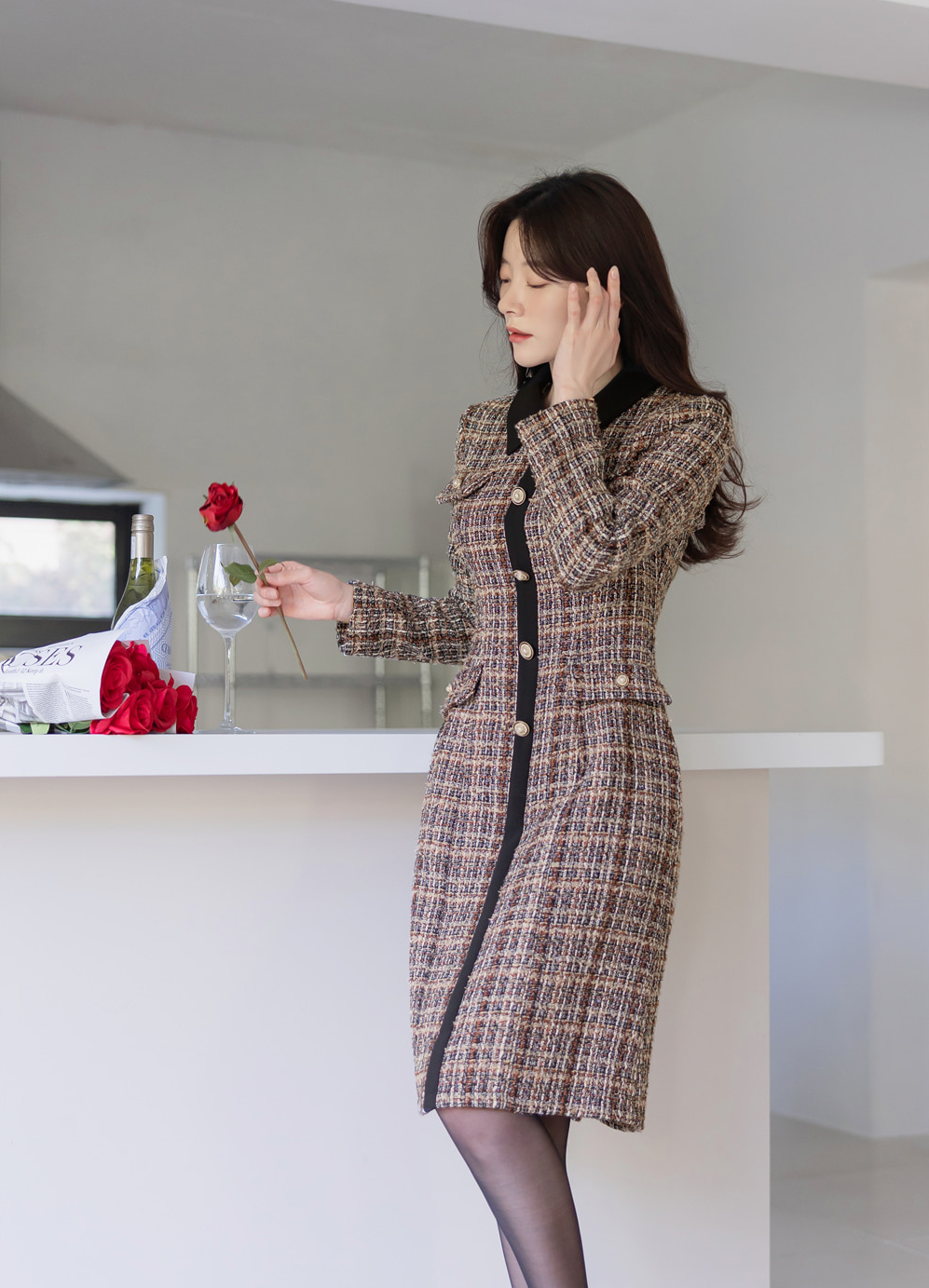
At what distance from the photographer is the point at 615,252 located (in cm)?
149

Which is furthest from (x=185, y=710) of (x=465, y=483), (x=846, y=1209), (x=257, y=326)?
(x=257, y=326)

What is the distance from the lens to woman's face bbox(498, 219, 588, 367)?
1.48m

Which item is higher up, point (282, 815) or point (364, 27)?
point (364, 27)

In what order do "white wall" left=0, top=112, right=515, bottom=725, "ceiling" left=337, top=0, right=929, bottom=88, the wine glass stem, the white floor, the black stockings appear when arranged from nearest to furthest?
the black stockings
the wine glass stem
"ceiling" left=337, top=0, right=929, bottom=88
the white floor
"white wall" left=0, top=112, right=515, bottom=725

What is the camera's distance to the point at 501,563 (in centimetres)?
146

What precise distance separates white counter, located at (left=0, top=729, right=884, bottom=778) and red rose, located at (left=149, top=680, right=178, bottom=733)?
19 mm

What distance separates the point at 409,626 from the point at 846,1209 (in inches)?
72.1

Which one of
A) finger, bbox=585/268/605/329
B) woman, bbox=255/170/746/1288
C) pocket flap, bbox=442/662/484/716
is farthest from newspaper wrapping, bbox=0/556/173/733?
finger, bbox=585/268/605/329

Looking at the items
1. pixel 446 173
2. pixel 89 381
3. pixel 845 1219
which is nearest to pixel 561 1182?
pixel 845 1219

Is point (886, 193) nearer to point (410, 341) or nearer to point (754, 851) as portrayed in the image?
point (410, 341)

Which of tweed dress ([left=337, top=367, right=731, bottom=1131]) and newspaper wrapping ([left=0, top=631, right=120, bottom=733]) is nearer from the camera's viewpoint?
tweed dress ([left=337, top=367, right=731, bottom=1131])

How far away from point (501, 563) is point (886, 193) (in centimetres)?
230

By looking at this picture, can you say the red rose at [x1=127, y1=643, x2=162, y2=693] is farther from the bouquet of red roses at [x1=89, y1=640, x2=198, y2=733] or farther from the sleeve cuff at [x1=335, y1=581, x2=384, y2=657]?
the sleeve cuff at [x1=335, y1=581, x2=384, y2=657]

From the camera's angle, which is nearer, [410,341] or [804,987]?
[804,987]
